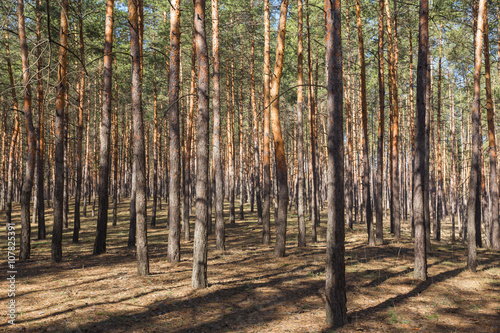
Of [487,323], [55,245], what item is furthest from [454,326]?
[55,245]

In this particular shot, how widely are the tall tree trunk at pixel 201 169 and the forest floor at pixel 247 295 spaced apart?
534 mm

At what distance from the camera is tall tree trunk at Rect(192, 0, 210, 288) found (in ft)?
25.8

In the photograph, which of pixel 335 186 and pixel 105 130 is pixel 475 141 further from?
pixel 105 130

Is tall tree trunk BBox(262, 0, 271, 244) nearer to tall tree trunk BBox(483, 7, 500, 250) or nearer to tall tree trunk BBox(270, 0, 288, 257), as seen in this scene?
tall tree trunk BBox(270, 0, 288, 257)

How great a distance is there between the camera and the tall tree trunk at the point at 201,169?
7.86 meters

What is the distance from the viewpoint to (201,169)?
799cm

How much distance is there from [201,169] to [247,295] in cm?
311

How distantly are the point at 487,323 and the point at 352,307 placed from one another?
2.45 metres

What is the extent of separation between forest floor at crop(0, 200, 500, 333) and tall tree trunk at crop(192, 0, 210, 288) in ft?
1.75

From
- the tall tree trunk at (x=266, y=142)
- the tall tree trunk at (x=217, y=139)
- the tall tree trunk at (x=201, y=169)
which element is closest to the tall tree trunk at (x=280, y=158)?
the tall tree trunk at (x=266, y=142)

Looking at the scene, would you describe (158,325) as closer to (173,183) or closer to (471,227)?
(173,183)

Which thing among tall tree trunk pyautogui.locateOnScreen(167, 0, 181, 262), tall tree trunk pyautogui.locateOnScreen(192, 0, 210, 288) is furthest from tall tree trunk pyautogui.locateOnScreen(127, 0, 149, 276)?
tall tree trunk pyautogui.locateOnScreen(192, 0, 210, 288)

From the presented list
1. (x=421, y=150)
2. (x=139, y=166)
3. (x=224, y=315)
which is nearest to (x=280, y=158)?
(x=421, y=150)

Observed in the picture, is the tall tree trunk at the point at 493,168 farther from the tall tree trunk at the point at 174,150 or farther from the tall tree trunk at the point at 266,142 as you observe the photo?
Result: the tall tree trunk at the point at 174,150
